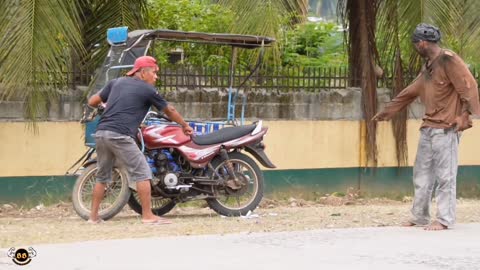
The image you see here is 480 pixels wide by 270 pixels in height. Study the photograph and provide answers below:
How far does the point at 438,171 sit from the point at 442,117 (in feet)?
1.68

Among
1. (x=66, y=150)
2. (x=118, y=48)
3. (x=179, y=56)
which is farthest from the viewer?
(x=179, y=56)

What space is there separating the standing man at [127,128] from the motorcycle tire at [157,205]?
2.30 ft

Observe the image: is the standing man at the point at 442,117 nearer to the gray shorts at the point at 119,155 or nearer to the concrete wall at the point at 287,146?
the gray shorts at the point at 119,155

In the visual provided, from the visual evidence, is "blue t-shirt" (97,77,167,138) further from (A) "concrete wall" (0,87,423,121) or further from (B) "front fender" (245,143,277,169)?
(A) "concrete wall" (0,87,423,121)

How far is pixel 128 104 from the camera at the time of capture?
1019 centimetres

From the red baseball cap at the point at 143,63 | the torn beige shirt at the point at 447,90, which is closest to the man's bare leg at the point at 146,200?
the red baseball cap at the point at 143,63

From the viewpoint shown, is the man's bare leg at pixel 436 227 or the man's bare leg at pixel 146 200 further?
the man's bare leg at pixel 146 200

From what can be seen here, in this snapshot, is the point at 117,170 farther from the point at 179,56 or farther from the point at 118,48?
the point at 179,56

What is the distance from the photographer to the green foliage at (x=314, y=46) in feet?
61.0

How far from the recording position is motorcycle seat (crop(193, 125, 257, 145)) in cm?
1086

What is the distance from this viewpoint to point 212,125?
11.8m

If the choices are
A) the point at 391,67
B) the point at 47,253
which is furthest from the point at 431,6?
the point at 47,253

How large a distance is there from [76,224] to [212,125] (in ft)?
6.90

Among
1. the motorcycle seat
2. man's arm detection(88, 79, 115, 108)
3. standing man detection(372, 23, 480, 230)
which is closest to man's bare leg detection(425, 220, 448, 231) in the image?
standing man detection(372, 23, 480, 230)
